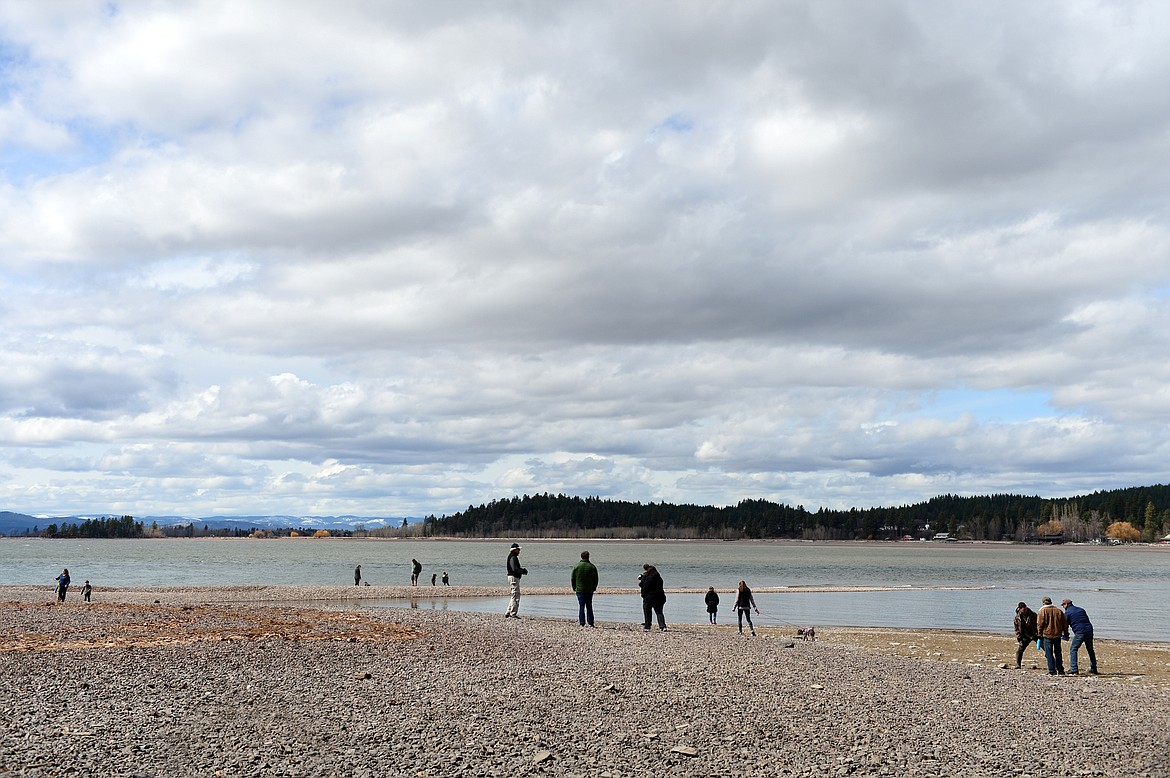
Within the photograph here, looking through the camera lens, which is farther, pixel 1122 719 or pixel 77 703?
pixel 1122 719

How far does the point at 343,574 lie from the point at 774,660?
81047mm

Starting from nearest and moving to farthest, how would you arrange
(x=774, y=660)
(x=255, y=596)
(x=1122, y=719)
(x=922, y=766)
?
(x=922, y=766) < (x=1122, y=719) < (x=774, y=660) < (x=255, y=596)

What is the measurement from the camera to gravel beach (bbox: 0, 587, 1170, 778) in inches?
524

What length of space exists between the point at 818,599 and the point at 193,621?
43.7 m

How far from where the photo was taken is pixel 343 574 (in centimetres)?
9719

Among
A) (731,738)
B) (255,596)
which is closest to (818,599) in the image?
(255,596)

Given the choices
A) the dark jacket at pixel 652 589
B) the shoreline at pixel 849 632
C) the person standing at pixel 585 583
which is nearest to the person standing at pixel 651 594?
the dark jacket at pixel 652 589

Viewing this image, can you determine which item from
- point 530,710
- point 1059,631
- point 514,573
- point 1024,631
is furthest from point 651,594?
point 530,710

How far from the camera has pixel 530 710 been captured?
1611 cm

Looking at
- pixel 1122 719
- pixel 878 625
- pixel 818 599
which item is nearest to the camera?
pixel 1122 719

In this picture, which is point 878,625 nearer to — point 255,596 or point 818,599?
point 818,599

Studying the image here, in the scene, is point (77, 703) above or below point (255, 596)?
above

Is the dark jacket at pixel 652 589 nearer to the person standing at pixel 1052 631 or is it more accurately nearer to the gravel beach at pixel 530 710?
the gravel beach at pixel 530 710

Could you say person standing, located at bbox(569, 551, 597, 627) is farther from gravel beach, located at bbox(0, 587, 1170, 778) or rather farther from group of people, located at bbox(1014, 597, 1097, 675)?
group of people, located at bbox(1014, 597, 1097, 675)
